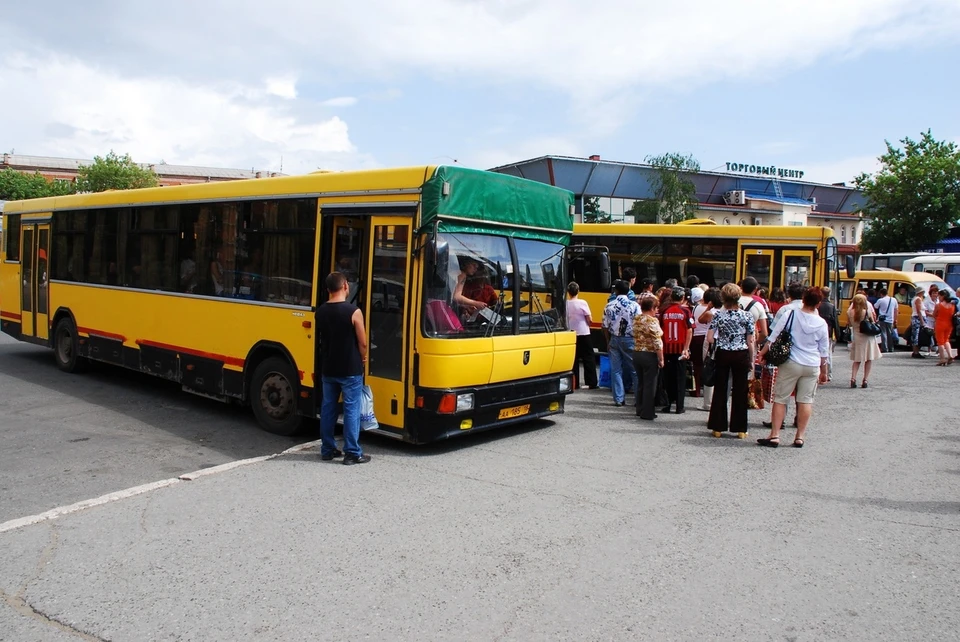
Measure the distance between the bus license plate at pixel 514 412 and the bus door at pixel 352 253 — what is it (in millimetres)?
1838

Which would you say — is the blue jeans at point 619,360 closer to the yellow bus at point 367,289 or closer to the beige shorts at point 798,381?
the yellow bus at point 367,289

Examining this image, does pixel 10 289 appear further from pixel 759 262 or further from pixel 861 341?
pixel 861 341

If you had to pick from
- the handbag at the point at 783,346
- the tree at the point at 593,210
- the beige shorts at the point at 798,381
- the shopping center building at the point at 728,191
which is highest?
the shopping center building at the point at 728,191

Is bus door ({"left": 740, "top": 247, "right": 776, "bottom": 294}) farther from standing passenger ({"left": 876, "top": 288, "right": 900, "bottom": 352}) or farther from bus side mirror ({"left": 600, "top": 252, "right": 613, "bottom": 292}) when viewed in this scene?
bus side mirror ({"left": 600, "top": 252, "right": 613, "bottom": 292})

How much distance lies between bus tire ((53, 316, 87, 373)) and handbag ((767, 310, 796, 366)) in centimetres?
1089

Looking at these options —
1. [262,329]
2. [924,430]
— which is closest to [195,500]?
[262,329]

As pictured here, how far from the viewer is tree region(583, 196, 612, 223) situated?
150ft

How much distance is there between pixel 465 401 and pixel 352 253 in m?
2.07

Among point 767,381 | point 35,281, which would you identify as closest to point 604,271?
point 767,381

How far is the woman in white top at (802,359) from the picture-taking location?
850 centimetres

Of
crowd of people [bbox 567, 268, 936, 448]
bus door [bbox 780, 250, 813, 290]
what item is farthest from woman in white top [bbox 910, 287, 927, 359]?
crowd of people [bbox 567, 268, 936, 448]

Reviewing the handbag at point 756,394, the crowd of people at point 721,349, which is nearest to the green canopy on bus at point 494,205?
the crowd of people at point 721,349

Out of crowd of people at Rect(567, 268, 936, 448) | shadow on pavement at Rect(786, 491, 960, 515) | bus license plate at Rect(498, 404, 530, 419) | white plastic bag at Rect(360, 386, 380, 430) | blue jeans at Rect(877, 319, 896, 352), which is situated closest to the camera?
shadow on pavement at Rect(786, 491, 960, 515)

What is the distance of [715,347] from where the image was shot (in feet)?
29.6
